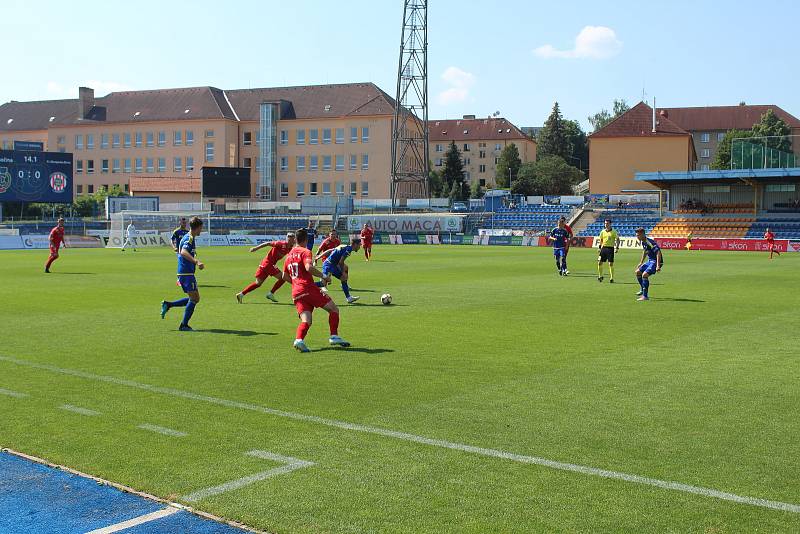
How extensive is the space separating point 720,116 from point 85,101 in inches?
3905

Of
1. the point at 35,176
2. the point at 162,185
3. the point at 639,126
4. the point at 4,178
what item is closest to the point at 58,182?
the point at 35,176

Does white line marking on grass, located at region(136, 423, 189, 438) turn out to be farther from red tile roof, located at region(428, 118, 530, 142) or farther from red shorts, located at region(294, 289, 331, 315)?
red tile roof, located at region(428, 118, 530, 142)

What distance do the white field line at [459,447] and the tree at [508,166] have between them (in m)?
117

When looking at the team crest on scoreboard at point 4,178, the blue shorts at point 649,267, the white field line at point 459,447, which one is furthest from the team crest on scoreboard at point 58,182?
the white field line at point 459,447

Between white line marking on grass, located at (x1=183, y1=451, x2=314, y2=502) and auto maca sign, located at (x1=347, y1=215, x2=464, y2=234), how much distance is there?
64.7 meters

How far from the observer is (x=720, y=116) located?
13488 cm

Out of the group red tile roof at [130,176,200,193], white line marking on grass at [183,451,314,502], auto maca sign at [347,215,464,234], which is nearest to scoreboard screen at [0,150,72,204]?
auto maca sign at [347,215,464,234]

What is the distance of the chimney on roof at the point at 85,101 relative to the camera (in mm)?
102938

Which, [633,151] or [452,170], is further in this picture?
[452,170]

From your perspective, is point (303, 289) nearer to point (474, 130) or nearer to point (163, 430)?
point (163, 430)

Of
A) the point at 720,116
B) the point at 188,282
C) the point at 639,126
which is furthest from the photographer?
the point at 720,116

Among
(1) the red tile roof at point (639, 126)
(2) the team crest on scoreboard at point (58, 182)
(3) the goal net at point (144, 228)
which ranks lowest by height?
(3) the goal net at point (144, 228)

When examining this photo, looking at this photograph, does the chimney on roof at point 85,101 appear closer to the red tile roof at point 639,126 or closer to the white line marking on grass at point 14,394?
the red tile roof at point 639,126

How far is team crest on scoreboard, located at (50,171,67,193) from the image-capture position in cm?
6022
